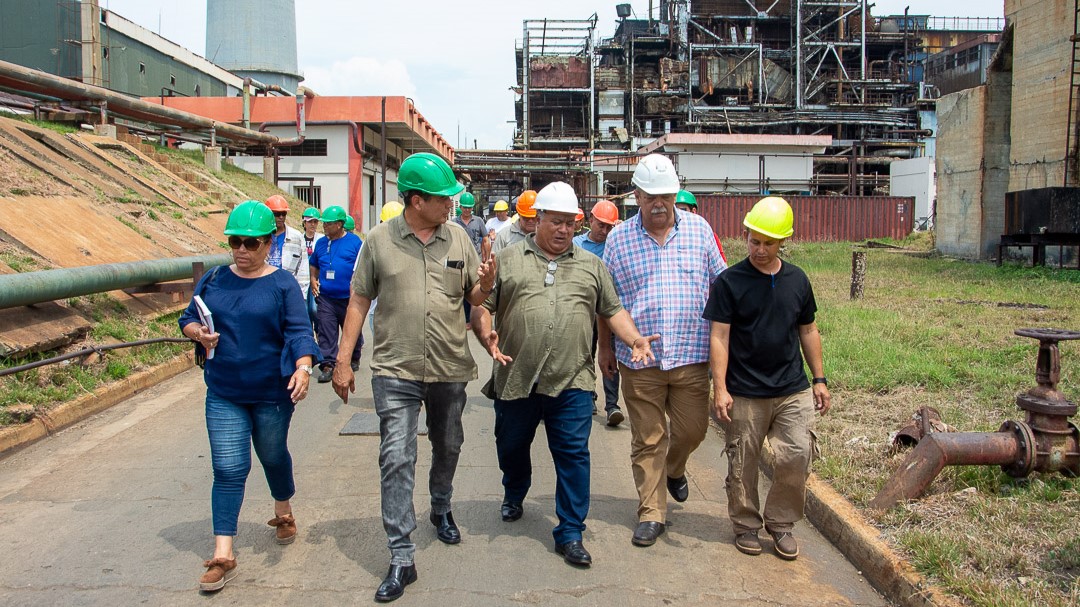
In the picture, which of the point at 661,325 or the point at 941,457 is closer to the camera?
the point at 941,457

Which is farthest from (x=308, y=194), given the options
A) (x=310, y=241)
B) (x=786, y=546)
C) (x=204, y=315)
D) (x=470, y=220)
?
(x=786, y=546)

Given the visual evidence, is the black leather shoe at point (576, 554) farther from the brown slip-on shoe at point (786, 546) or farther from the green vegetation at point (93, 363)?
the green vegetation at point (93, 363)

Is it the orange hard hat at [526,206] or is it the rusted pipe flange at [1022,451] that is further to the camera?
the orange hard hat at [526,206]

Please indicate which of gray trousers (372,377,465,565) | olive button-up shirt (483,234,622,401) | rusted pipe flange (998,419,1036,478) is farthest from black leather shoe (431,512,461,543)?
rusted pipe flange (998,419,1036,478)

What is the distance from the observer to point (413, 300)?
13.7 ft

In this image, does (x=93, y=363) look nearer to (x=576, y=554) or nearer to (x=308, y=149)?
(x=576, y=554)

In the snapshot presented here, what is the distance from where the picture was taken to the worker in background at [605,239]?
6938 millimetres

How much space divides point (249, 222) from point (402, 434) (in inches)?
51.1

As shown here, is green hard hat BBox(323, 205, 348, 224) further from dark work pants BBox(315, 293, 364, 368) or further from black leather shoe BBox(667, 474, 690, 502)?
black leather shoe BBox(667, 474, 690, 502)

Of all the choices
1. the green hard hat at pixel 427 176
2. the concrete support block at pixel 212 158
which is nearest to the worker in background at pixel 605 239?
the green hard hat at pixel 427 176

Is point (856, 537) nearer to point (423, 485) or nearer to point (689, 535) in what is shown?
point (689, 535)

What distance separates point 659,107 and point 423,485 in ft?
220

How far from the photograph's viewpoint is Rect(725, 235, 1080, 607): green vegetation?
12.4 ft

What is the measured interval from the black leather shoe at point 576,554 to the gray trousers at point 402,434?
2.62ft
